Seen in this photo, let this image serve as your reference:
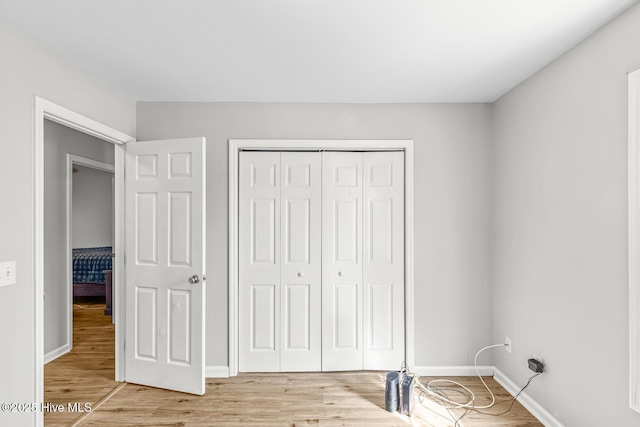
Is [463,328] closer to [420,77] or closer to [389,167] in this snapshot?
[389,167]

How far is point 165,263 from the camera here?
2984 mm

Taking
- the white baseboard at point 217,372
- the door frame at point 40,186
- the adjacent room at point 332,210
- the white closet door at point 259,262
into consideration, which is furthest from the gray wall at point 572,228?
the door frame at point 40,186

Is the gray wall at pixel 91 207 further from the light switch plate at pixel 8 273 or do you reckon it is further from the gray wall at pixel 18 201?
the light switch plate at pixel 8 273

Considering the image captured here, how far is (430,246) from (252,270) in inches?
63.7

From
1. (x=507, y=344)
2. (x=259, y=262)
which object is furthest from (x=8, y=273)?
(x=507, y=344)

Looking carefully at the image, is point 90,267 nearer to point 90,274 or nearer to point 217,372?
point 90,274

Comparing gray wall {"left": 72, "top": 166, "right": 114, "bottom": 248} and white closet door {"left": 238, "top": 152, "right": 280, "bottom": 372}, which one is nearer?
white closet door {"left": 238, "top": 152, "right": 280, "bottom": 372}

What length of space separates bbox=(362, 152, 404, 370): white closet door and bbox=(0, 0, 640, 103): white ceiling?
700 mm

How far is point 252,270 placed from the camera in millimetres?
3297

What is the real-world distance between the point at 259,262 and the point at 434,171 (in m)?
1.78

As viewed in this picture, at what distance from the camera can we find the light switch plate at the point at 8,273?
190 cm

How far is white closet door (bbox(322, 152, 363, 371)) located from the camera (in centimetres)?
331

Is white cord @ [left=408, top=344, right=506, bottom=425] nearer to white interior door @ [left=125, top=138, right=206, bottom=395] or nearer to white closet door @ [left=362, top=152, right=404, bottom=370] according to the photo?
white closet door @ [left=362, top=152, right=404, bottom=370]

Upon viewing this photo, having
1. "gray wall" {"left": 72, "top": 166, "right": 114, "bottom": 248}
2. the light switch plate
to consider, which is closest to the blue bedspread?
"gray wall" {"left": 72, "top": 166, "right": 114, "bottom": 248}
